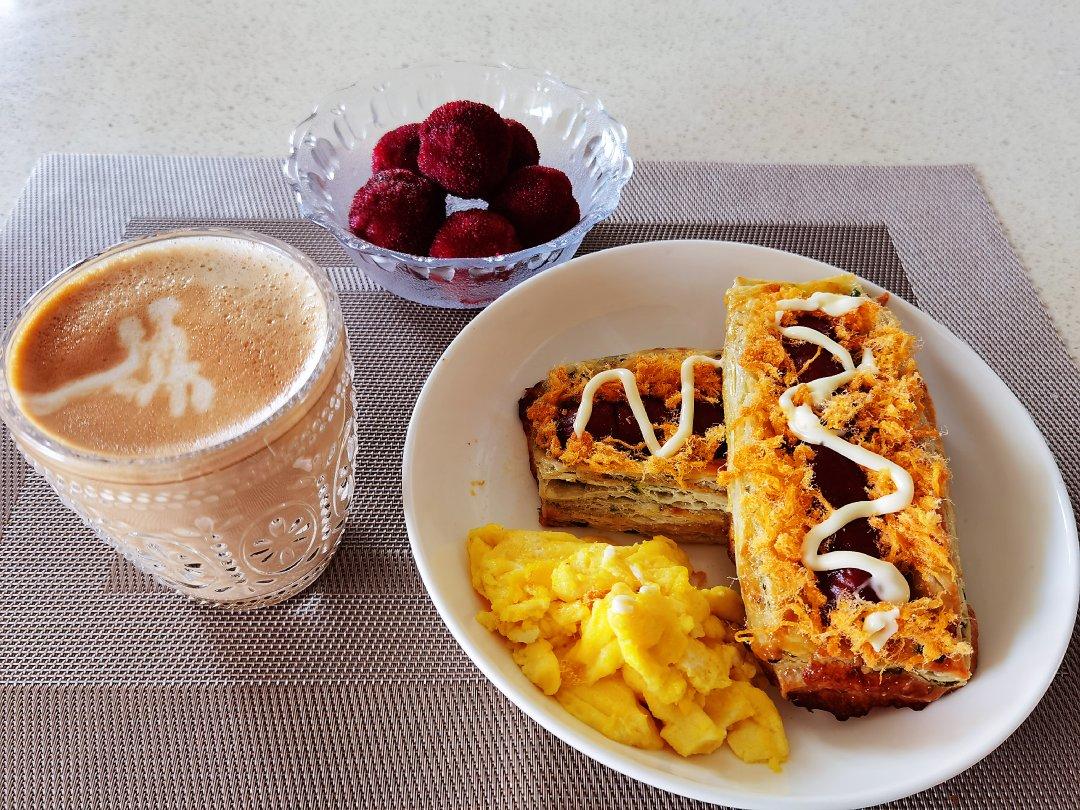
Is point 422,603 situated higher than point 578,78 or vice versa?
point 578,78

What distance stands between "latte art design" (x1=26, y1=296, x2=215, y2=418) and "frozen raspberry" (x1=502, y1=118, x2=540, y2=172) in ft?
2.78

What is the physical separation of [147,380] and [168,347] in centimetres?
6

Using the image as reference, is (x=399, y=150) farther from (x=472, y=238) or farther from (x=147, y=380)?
(x=147, y=380)

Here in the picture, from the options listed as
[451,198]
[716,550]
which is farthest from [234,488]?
[451,198]

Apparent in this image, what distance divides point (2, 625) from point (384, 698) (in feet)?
2.09

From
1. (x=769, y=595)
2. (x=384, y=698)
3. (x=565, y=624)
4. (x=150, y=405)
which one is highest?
(x=150, y=405)

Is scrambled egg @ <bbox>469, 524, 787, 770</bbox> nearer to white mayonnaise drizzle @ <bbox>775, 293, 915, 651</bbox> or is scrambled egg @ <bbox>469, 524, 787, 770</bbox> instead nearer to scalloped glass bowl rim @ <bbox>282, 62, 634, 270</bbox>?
white mayonnaise drizzle @ <bbox>775, 293, 915, 651</bbox>

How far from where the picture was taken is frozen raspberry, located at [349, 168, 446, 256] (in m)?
1.61

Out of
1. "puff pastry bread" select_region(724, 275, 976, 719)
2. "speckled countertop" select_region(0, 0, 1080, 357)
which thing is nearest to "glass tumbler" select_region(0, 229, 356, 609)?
"puff pastry bread" select_region(724, 275, 976, 719)

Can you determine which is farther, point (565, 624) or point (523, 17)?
point (523, 17)

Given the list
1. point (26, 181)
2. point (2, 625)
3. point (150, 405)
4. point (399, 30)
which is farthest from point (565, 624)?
point (399, 30)

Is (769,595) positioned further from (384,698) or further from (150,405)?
(150,405)

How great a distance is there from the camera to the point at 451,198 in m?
1.83

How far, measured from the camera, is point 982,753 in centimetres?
112
